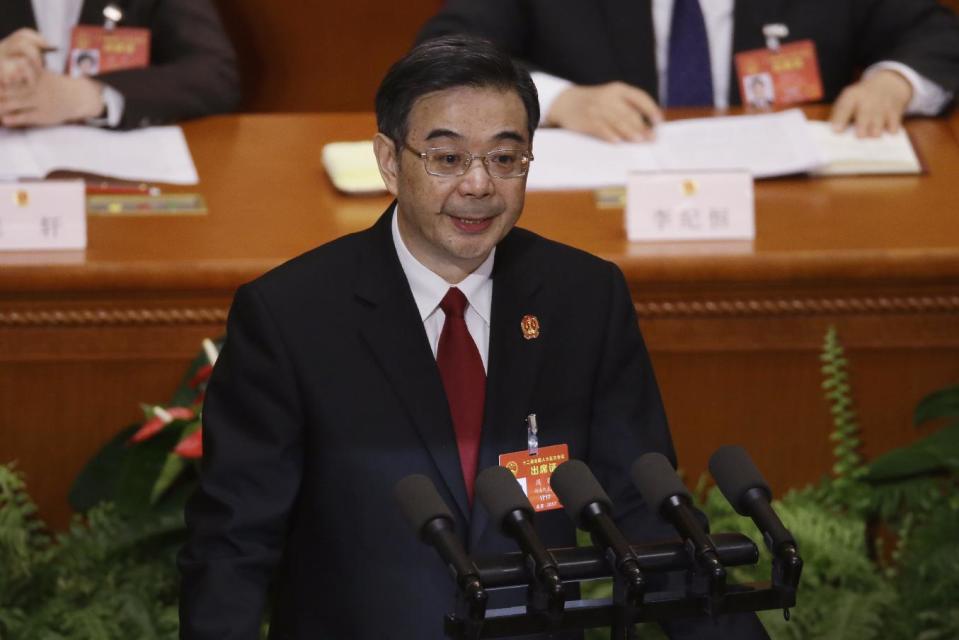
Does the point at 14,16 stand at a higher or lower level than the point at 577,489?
higher

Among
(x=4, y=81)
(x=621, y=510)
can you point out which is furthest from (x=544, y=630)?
(x=4, y=81)

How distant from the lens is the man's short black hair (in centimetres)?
165

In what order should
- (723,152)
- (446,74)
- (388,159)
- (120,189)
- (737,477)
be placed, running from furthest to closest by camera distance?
(723,152) → (120,189) → (388,159) → (446,74) → (737,477)

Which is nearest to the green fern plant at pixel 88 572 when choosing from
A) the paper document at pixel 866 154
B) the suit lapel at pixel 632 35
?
the paper document at pixel 866 154

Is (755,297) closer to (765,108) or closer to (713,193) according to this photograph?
(713,193)

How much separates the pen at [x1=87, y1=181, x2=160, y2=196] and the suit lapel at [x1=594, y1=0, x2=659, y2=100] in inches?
47.5

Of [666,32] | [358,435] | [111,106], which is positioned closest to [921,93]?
[666,32]

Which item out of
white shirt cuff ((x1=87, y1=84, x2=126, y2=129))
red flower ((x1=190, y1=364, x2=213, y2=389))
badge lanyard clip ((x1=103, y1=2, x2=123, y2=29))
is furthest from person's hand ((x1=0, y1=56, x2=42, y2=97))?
red flower ((x1=190, y1=364, x2=213, y2=389))

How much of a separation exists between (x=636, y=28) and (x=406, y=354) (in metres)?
2.19

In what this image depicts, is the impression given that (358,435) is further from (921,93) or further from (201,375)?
(921,93)

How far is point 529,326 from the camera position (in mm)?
1834

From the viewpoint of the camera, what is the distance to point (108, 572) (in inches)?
109

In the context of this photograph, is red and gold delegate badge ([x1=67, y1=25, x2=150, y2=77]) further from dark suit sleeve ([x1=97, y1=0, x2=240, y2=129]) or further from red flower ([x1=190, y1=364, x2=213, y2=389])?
red flower ([x1=190, y1=364, x2=213, y2=389])

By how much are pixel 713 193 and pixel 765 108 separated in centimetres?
84
